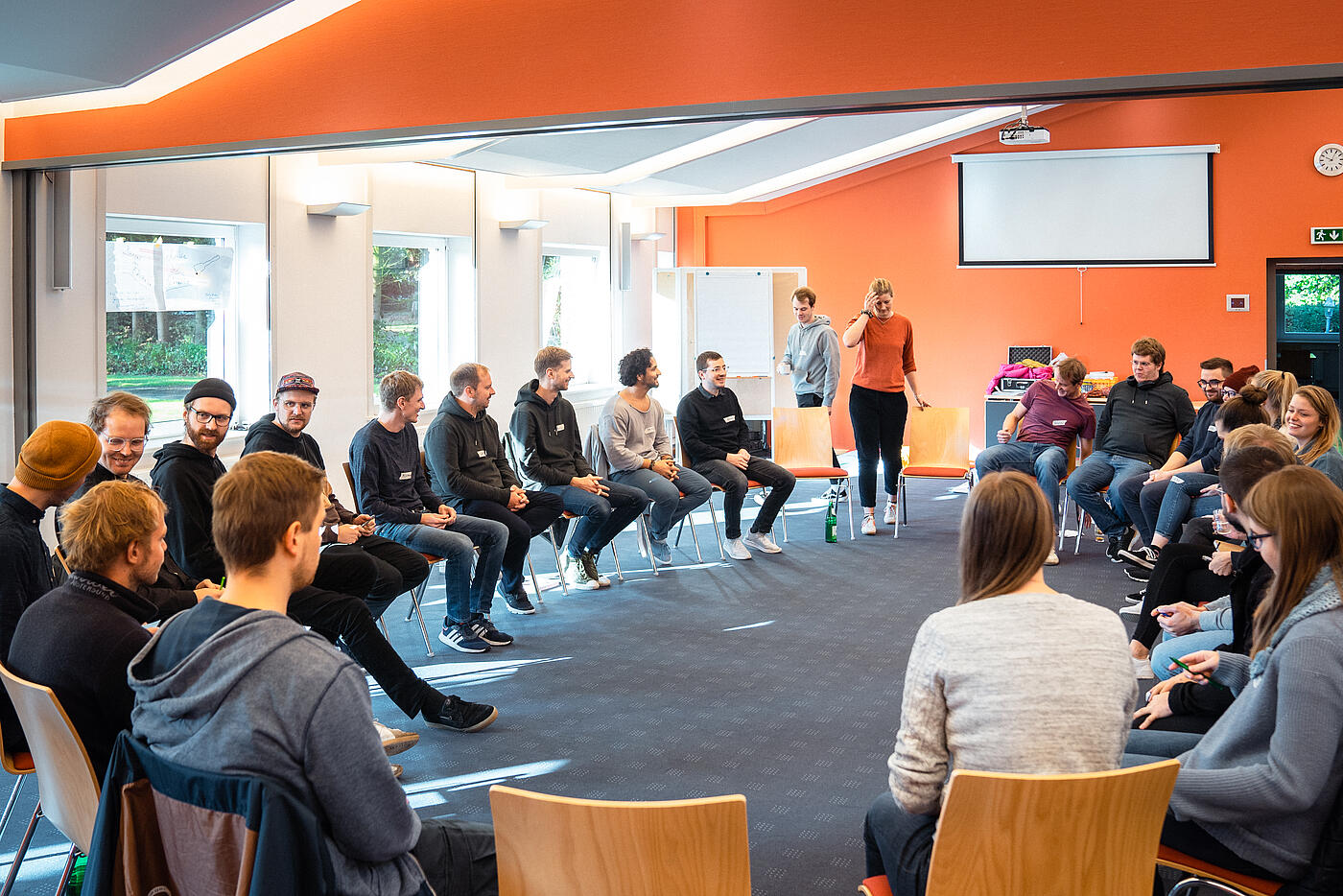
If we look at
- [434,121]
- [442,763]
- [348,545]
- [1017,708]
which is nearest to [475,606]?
[348,545]

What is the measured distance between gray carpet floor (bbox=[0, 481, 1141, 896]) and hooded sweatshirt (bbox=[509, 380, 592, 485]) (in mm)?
681

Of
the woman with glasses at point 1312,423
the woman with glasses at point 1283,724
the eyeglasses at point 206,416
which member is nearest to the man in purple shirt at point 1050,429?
the woman with glasses at point 1312,423

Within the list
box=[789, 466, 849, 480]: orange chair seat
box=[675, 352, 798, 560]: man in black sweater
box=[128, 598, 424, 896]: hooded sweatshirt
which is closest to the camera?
box=[128, 598, 424, 896]: hooded sweatshirt

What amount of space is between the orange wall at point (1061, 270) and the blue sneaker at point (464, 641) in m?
7.57

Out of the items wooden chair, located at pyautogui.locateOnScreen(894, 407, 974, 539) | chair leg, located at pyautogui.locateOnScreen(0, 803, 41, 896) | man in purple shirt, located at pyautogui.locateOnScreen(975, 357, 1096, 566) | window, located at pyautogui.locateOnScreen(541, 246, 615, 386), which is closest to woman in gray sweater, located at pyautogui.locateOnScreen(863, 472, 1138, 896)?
chair leg, located at pyautogui.locateOnScreen(0, 803, 41, 896)

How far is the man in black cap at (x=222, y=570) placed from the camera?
4.01 meters

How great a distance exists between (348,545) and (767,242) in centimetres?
841

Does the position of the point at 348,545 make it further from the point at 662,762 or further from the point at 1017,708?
the point at 1017,708

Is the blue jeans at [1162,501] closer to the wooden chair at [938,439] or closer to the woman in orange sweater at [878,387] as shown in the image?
the wooden chair at [938,439]

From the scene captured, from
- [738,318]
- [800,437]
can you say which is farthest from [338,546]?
[738,318]

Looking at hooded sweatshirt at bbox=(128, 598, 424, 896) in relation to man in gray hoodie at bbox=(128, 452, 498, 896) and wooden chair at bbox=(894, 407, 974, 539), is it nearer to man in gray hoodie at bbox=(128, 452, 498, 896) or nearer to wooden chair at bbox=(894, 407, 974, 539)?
man in gray hoodie at bbox=(128, 452, 498, 896)

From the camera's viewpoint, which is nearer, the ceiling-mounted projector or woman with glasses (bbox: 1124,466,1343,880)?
woman with glasses (bbox: 1124,466,1343,880)

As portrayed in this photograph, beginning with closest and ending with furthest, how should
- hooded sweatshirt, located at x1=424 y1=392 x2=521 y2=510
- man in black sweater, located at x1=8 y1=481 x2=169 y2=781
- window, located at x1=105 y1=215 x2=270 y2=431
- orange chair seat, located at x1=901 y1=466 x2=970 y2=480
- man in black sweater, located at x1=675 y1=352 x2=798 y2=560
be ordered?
man in black sweater, located at x1=8 y1=481 x2=169 y2=781 → hooded sweatshirt, located at x1=424 y1=392 x2=521 y2=510 → window, located at x1=105 y1=215 x2=270 y2=431 → man in black sweater, located at x1=675 y1=352 x2=798 y2=560 → orange chair seat, located at x1=901 y1=466 x2=970 y2=480

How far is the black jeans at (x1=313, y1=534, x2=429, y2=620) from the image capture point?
4.48 meters
